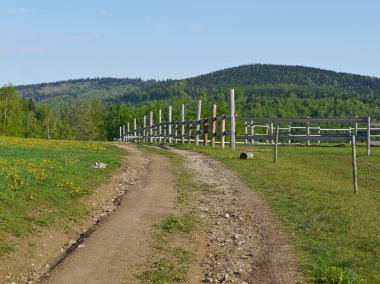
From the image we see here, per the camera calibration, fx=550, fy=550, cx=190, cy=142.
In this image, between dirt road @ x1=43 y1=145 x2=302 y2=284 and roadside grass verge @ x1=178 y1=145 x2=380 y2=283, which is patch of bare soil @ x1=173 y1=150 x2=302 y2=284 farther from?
roadside grass verge @ x1=178 y1=145 x2=380 y2=283

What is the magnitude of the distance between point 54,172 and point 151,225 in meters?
6.79

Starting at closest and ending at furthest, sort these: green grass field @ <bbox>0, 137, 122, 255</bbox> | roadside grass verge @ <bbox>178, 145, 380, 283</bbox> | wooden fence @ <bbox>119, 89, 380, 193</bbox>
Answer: roadside grass verge @ <bbox>178, 145, 380, 283</bbox>, green grass field @ <bbox>0, 137, 122, 255</bbox>, wooden fence @ <bbox>119, 89, 380, 193</bbox>

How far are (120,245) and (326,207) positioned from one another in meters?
5.53

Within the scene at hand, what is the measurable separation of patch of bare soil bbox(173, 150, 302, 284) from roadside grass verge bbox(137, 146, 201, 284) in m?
0.23

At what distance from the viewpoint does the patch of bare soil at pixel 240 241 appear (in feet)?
28.1

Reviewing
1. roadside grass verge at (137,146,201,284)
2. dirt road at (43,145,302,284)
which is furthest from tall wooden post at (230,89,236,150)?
roadside grass verge at (137,146,201,284)

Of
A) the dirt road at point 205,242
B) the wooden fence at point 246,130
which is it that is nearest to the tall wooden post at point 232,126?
the wooden fence at point 246,130

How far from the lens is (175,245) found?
1027 cm

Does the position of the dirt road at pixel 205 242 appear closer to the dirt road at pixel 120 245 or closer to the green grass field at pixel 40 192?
the dirt road at pixel 120 245

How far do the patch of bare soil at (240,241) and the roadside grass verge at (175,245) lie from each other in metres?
0.23

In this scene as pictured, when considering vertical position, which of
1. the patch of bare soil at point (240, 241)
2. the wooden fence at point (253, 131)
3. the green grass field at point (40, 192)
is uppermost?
Answer: the wooden fence at point (253, 131)

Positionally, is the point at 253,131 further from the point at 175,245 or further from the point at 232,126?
the point at 175,245

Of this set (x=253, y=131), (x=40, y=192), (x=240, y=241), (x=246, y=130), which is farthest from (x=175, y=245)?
(x=253, y=131)

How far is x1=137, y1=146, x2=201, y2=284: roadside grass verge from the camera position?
8.48 meters
